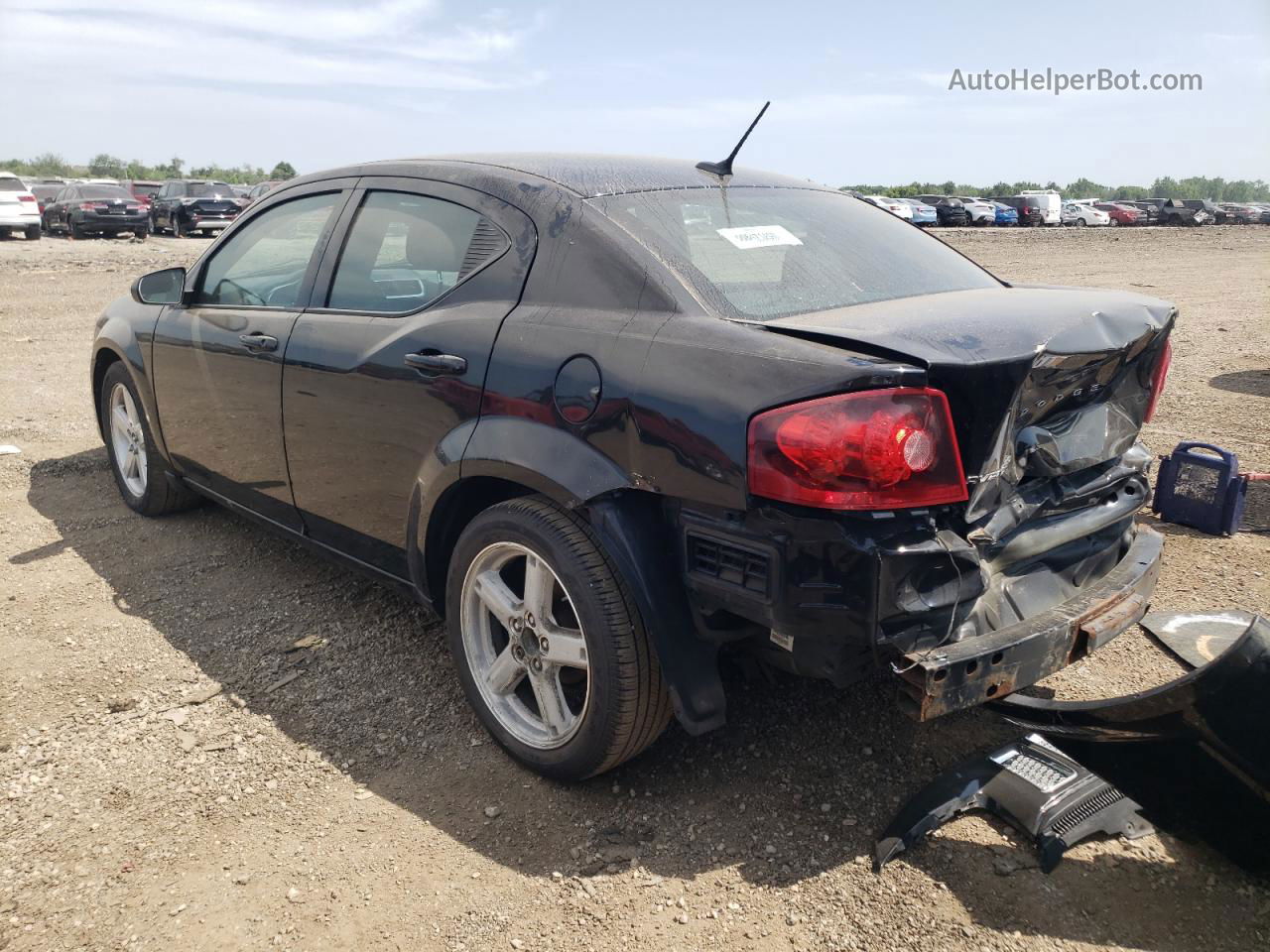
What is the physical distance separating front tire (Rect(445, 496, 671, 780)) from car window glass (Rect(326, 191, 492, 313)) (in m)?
0.82

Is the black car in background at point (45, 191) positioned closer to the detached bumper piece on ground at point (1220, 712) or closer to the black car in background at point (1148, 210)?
the detached bumper piece on ground at point (1220, 712)

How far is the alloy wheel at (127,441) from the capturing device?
481 centimetres

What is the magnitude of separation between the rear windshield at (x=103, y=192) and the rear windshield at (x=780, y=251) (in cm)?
2701

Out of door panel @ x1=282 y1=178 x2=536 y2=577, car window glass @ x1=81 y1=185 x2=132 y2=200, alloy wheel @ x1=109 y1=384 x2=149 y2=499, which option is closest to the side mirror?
alloy wheel @ x1=109 y1=384 x2=149 y2=499

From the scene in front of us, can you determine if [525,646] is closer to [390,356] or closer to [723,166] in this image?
[390,356]

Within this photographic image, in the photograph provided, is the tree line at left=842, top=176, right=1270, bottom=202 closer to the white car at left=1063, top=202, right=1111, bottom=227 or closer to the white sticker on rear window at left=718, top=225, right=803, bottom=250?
the white car at left=1063, top=202, right=1111, bottom=227

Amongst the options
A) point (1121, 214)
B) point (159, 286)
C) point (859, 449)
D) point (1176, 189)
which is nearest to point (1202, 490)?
point (859, 449)

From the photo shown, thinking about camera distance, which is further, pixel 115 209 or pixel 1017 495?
pixel 115 209

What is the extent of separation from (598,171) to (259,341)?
1504mm

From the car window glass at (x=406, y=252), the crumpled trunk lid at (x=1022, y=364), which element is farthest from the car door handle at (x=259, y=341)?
the crumpled trunk lid at (x=1022, y=364)

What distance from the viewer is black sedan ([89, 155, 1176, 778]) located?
212 centimetres

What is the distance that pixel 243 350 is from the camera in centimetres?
371

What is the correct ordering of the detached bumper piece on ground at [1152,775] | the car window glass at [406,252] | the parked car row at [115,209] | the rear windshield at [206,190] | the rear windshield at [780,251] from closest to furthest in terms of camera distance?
the detached bumper piece on ground at [1152,775]
the rear windshield at [780,251]
the car window glass at [406,252]
the parked car row at [115,209]
the rear windshield at [206,190]

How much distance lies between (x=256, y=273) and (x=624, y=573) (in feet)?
7.95
